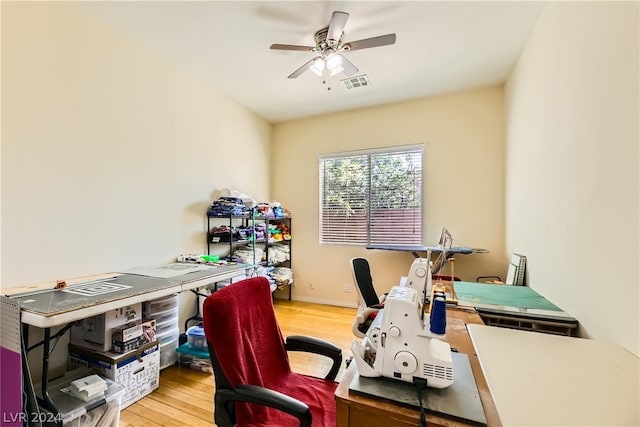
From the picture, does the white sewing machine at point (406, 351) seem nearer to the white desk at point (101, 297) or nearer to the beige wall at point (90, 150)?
the white desk at point (101, 297)

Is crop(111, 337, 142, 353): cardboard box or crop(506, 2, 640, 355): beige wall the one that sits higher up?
crop(506, 2, 640, 355): beige wall

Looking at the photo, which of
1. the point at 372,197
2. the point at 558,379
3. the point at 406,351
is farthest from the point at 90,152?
the point at 372,197

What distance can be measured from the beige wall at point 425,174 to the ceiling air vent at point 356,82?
753 mm

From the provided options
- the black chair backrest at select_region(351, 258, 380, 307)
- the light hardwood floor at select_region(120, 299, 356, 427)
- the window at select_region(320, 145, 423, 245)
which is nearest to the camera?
the light hardwood floor at select_region(120, 299, 356, 427)

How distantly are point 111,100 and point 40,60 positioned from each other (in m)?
0.48

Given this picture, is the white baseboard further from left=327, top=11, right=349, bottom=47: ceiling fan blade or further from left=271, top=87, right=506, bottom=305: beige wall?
left=327, top=11, right=349, bottom=47: ceiling fan blade

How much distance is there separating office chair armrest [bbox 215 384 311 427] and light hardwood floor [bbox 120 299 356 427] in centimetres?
106

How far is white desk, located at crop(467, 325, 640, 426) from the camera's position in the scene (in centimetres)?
74

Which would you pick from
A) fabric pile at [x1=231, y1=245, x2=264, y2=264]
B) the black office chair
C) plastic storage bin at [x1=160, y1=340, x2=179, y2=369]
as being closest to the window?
fabric pile at [x1=231, y1=245, x2=264, y2=264]

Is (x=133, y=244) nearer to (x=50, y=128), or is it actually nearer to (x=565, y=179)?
(x=50, y=128)

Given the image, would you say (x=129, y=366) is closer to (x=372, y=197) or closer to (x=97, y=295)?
(x=97, y=295)

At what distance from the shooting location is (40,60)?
75.7 inches

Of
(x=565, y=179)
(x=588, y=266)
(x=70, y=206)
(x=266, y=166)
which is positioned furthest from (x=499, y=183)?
(x=70, y=206)

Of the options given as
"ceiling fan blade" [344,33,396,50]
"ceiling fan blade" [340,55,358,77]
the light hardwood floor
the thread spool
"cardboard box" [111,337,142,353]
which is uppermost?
"ceiling fan blade" [340,55,358,77]
